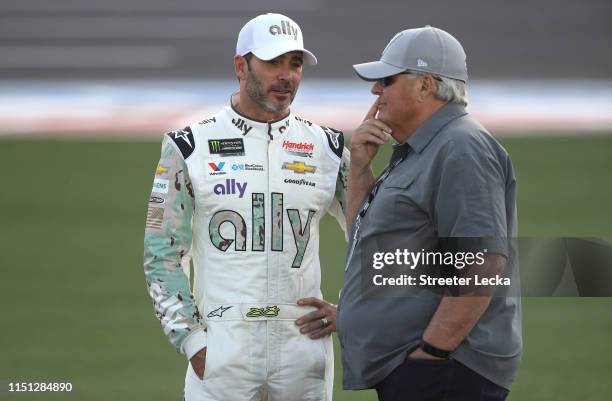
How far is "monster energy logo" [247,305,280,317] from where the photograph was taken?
12.3ft

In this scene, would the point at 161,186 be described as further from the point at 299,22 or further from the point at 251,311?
the point at 299,22

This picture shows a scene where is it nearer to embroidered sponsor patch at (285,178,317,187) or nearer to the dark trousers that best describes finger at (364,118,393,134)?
embroidered sponsor patch at (285,178,317,187)

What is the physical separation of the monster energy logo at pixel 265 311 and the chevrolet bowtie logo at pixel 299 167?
0.48 metres

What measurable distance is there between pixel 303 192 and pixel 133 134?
1125 cm

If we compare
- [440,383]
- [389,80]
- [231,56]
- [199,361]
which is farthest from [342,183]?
[231,56]

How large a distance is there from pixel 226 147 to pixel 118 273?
543 cm

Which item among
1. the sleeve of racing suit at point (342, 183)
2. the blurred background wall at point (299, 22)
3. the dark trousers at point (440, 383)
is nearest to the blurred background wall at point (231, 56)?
the blurred background wall at point (299, 22)

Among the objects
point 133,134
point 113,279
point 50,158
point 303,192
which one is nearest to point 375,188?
point 303,192

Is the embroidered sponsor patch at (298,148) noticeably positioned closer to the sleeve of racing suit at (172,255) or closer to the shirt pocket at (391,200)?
the sleeve of racing suit at (172,255)

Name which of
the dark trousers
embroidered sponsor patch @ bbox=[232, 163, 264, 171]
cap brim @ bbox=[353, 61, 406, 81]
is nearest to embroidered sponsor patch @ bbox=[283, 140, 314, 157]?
embroidered sponsor patch @ bbox=[232, 163, 264, 171]

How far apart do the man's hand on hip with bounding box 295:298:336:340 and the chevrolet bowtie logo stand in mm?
442

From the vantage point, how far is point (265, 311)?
12.4 feet

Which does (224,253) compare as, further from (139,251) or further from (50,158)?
(50,158)

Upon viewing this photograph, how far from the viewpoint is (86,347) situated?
720cm
